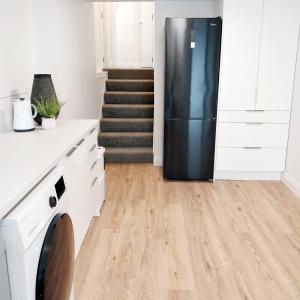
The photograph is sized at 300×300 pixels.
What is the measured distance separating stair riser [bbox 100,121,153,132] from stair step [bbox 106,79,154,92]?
0.92 metres

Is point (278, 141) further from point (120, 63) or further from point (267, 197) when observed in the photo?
point (120, 63)

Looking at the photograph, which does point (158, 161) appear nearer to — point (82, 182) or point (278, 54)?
point (278, 54)

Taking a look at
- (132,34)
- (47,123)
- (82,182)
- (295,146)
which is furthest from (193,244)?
(132,34)

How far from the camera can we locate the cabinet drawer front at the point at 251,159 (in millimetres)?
3672

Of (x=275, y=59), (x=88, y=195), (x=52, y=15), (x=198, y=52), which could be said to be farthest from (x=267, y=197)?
(x=52, y=15)

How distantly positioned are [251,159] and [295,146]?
0.49 meters

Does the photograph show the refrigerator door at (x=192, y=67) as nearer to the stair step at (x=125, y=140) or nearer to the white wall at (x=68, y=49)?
the white wall at (x=68, y=49)

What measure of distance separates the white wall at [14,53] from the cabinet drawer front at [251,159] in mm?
2187

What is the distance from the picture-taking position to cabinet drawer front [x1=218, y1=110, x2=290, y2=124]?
3.55 metres

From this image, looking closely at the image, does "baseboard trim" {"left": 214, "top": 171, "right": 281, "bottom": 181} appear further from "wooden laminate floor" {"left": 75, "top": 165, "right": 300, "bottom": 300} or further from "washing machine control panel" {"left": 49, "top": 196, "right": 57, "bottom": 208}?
"washing machine control panel" {"left": 49, "top": 196, "right": 57, "bottom": 208}

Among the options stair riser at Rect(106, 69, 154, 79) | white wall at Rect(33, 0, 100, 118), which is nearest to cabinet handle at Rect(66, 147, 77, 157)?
white wall at Rect(33, 0, 100, 118)

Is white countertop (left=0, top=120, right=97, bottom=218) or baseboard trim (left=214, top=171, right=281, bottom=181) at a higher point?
white countertop (left=0, top=120, right=97, bottom=218)

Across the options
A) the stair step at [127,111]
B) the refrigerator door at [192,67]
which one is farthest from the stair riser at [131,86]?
the refrigerator door at [192,67]

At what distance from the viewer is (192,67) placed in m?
3.41
